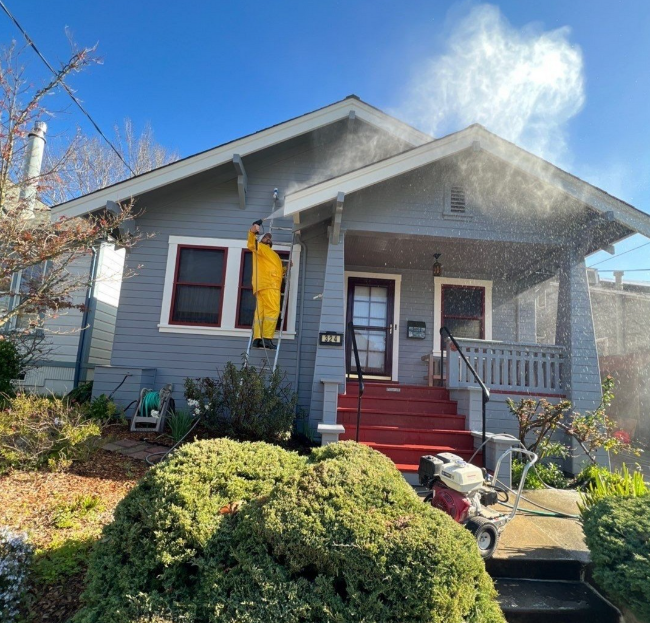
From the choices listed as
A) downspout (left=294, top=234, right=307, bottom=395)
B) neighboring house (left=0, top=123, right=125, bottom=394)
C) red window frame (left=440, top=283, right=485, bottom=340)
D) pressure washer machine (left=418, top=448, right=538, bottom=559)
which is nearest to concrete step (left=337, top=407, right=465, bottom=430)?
downspout (left=294, top=234, right=307, bottom=395)

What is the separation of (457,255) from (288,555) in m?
6.68

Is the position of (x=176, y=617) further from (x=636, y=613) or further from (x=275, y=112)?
(x=275, y=112)

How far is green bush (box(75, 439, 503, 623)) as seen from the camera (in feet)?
6.50

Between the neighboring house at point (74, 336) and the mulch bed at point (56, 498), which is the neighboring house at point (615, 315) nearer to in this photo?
the neighboring house at point (74, 336)

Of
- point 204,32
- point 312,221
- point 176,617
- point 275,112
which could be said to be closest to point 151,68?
point 204,32

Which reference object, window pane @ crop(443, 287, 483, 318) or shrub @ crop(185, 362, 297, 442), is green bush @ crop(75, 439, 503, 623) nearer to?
shrub @ crop(185, 362, 297, 442)

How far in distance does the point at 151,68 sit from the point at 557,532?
48.0 feet

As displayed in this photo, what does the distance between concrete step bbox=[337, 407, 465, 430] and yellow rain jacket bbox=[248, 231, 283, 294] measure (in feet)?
7.78

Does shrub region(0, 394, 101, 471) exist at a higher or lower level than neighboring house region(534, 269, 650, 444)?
lower

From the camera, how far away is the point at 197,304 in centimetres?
752

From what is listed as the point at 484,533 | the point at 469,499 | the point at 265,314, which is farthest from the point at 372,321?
the point at 484,533

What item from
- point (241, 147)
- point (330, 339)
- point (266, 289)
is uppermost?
point (241, 147)

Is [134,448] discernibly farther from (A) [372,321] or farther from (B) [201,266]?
(A) [372,321]

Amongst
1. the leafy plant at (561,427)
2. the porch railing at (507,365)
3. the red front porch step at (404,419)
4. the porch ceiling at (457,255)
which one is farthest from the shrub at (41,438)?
the leafy plant at (561,427)
